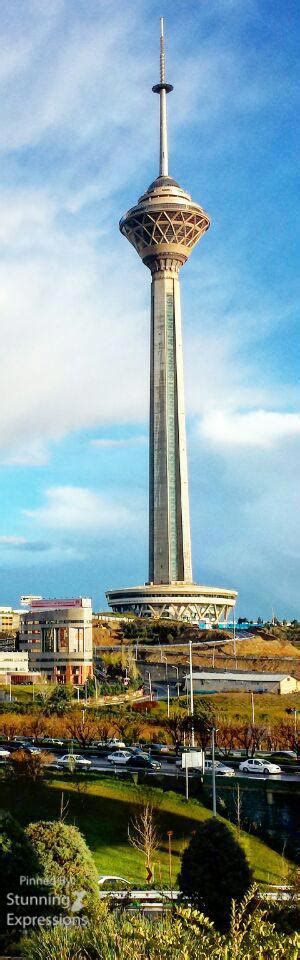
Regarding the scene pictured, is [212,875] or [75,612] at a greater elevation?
[75,612]

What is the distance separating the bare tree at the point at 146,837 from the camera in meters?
42.5

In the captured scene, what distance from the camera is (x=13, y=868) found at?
22328 mm

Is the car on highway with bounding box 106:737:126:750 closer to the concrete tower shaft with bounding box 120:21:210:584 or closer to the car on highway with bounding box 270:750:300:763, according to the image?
the car on highway with bounding box 270:750:300:763

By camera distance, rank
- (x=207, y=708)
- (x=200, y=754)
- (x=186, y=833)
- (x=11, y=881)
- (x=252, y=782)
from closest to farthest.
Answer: (x=11, y=881) → (x=186, y=833) → (x=200, y=754) → (x=252, y=782) → (x=207, y=708)

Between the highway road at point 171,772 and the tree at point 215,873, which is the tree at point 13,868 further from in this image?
the highway road at point 171,772

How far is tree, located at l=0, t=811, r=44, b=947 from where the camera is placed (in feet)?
71.1

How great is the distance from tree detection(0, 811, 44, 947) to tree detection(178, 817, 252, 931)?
5.86 meters

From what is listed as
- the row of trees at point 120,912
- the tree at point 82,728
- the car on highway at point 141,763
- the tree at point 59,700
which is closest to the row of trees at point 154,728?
the tree at point 82,728

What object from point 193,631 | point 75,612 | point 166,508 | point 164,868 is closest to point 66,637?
point 75,612

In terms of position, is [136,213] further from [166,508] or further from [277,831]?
[277,831]

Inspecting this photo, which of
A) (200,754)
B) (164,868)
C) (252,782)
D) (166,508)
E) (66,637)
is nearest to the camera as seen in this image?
(164,868)

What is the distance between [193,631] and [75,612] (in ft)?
131

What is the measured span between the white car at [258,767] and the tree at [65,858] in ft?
135

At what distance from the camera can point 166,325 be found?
199625 mm
